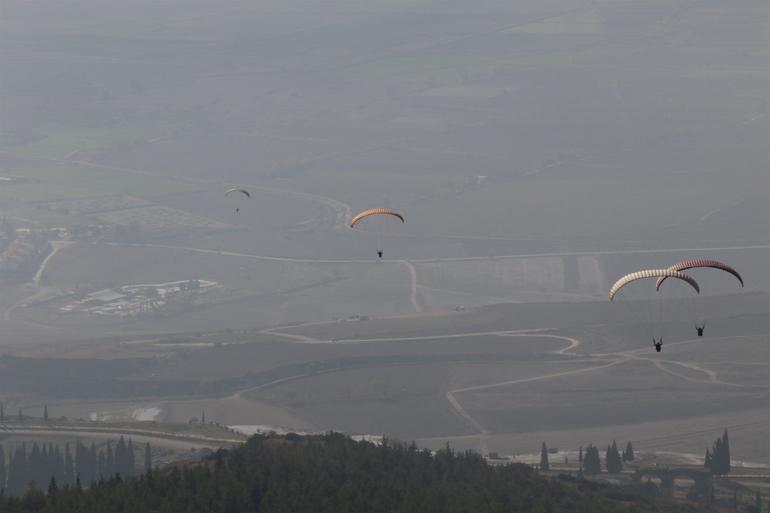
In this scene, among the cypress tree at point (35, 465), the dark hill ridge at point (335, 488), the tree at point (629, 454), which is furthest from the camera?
the tree at point (629, 454)

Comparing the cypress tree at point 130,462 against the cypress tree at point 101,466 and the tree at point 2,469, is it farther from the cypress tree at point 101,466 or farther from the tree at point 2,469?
the tree at point 2,469

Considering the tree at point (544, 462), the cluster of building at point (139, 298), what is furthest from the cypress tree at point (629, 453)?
the cluster of building at point (139, 298)

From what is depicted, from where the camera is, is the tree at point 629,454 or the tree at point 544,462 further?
the tree at point 629,454

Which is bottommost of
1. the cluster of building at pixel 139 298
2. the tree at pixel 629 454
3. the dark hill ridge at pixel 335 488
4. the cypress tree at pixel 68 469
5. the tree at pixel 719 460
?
the dark hill ridge at pixel 335 488

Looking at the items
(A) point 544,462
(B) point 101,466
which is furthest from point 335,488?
(B) point 101,466

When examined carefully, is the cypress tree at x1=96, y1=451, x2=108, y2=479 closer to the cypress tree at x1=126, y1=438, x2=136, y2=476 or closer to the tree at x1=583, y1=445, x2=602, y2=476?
the cypress tree at x1=126, y1=438, x2=136, y2=476

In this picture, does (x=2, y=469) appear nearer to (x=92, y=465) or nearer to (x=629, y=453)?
(x=92, y=465)

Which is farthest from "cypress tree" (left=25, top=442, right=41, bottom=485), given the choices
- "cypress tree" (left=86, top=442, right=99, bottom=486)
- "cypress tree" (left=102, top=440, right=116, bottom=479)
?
"cypress tree" (left=102, top=440, right=116, bottom=479)

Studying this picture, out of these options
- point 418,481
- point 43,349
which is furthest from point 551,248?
point 418,481
